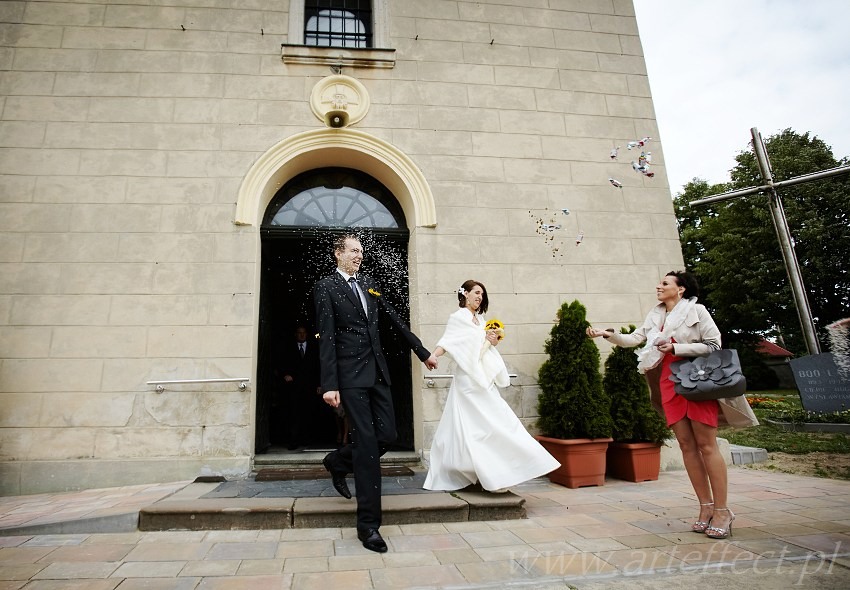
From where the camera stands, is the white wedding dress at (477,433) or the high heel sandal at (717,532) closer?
the high heel sandal at (717,532)

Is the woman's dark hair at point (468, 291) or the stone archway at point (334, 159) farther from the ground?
the stone archway at point (334, 159)

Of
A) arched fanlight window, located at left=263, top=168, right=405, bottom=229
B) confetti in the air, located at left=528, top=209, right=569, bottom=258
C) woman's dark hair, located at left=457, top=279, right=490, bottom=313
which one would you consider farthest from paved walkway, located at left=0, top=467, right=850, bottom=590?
arched fanlight window, located at left=263, top=168, right=405, bottom=229

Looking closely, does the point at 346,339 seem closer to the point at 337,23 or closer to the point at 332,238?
the point at 332,238

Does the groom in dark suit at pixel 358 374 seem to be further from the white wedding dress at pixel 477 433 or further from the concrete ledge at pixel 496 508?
the concrete ledge at pixel 496 508

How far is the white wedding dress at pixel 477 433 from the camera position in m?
3.63

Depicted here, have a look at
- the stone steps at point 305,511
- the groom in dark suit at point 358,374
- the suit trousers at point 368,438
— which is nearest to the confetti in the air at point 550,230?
the groom in dark suit at point 358,374

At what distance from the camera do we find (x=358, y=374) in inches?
122

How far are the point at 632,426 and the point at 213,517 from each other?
12.9 feet

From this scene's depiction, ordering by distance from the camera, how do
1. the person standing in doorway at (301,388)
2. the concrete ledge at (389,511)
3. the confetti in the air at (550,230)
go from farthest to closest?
the person standing in doorway at (301,388), the confetti in the air at (550,230), the concrete ledge at (389,511)

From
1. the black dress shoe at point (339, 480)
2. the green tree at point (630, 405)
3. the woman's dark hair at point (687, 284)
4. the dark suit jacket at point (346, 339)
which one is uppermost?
the woman's dark hair at point (687, 284)

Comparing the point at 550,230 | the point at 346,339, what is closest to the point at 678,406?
the point at 346,339

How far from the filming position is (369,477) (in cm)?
293

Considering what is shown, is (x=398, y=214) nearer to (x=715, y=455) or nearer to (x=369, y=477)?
(x=369, y=477)

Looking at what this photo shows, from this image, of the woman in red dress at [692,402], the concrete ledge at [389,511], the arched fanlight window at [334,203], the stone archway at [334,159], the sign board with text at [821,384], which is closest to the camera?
the woman in red dress at [692,402]
